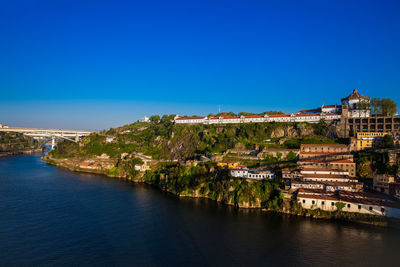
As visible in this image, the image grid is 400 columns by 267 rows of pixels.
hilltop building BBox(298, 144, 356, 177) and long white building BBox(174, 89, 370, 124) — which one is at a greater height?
long white building BBox(174, 89, 370, 124)

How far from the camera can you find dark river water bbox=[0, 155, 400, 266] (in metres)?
14.9

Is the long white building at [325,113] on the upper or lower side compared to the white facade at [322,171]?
upper

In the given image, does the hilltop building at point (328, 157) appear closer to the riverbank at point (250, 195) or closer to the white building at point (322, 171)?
the white building at point (322, 171)

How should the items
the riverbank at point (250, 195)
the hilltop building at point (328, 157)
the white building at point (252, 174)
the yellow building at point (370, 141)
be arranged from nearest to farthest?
the riverbank at point (250, 195), the white building at point (252, 174), the hilltop building at point (328, 157), the yellow building at point (370, 141)

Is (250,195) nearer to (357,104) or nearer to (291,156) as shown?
(291,156)

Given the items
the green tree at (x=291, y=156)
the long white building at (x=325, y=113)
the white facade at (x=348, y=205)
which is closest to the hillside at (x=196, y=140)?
the long white building at (x=325, y=113)

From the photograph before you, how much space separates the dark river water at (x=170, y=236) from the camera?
1489cm

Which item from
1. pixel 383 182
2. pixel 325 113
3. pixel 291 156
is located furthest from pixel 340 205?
pixel 325 113

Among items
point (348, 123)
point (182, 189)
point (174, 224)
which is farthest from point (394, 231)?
point (348, 123)

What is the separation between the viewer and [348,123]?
124 feet

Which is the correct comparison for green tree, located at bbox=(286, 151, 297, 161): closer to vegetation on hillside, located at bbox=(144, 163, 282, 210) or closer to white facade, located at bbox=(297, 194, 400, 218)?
vegetation on hillside, located at bbox=(144, 163, 282, 210)

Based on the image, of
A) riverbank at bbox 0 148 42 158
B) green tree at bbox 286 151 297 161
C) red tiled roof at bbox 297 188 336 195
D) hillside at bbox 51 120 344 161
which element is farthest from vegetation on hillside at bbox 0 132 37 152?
red tiled roof at bbox 297 188 336 195

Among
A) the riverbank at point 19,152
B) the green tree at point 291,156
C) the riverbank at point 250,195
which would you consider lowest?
the riverbank at point 250,195

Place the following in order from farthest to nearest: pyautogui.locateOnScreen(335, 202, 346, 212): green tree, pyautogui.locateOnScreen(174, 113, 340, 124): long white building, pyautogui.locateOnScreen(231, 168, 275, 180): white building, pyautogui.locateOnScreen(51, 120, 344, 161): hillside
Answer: pyautogui.locateOnScreen(174, 113, 340, 124): long white building → pyautogui.locateOnScreen(51, 120, 344, 161): hillside → pyautogui.locateOnScreen(231, 168, 275, 180): white building → pyautogui.locateOnScreen(335, 202, 346, 212): green tree
